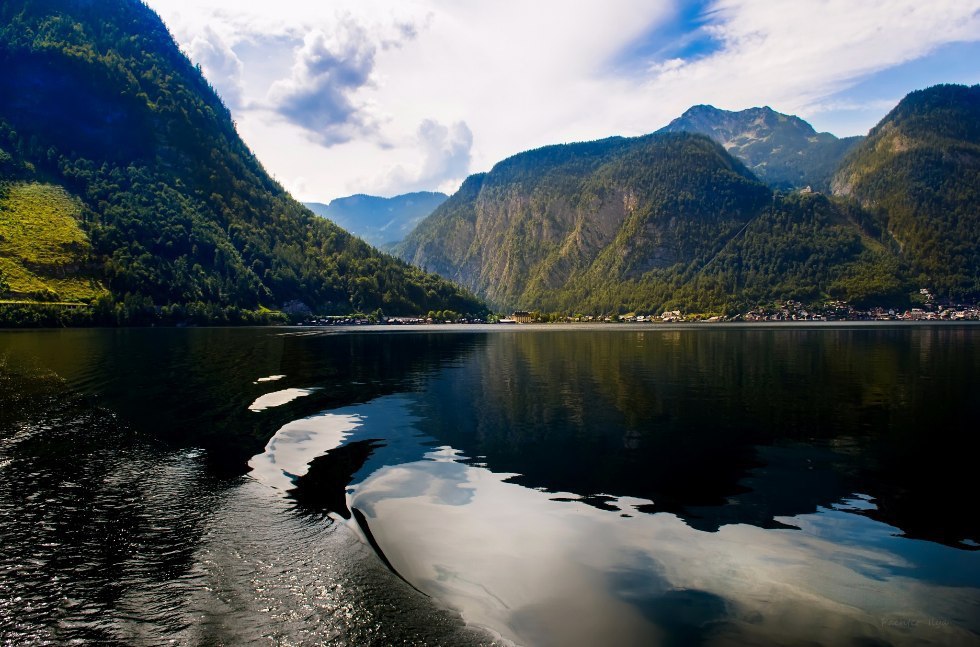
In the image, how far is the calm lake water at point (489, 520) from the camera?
15.1m

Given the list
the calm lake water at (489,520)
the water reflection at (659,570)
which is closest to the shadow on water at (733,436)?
the calm lake water at (489,520)

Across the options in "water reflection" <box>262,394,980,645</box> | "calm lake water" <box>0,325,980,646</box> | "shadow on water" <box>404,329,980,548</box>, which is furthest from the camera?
"shadow on water" <box>404,329,980,548</box>

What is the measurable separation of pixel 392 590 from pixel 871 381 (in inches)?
2476

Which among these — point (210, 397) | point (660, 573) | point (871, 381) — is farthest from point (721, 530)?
point (871, 381)

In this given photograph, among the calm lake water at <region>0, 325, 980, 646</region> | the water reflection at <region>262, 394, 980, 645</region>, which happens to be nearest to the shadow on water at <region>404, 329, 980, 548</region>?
the calm lake water at <region>0, 325, 980, 646</region>

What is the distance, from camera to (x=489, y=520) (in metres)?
22.9

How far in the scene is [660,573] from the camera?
17984 millimetres

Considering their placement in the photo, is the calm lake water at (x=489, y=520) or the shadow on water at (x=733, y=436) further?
the shadow on water at (x=733, y=436)

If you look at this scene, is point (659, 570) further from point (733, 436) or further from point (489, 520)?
point (733, 436)

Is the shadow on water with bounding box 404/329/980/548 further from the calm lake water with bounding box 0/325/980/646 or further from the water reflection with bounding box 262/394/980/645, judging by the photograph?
the water reflection with bounding box 262/394/980/645

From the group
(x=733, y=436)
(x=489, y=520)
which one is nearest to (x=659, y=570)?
(x=489, y=520)

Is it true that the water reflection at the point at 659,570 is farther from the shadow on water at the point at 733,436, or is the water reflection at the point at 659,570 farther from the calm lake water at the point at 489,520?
the shadow on water at the point at 733,436

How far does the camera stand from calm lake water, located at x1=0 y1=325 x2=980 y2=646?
15094 mm

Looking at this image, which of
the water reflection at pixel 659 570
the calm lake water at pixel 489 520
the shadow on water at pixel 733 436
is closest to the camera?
the water reflection at pixel 659 570
